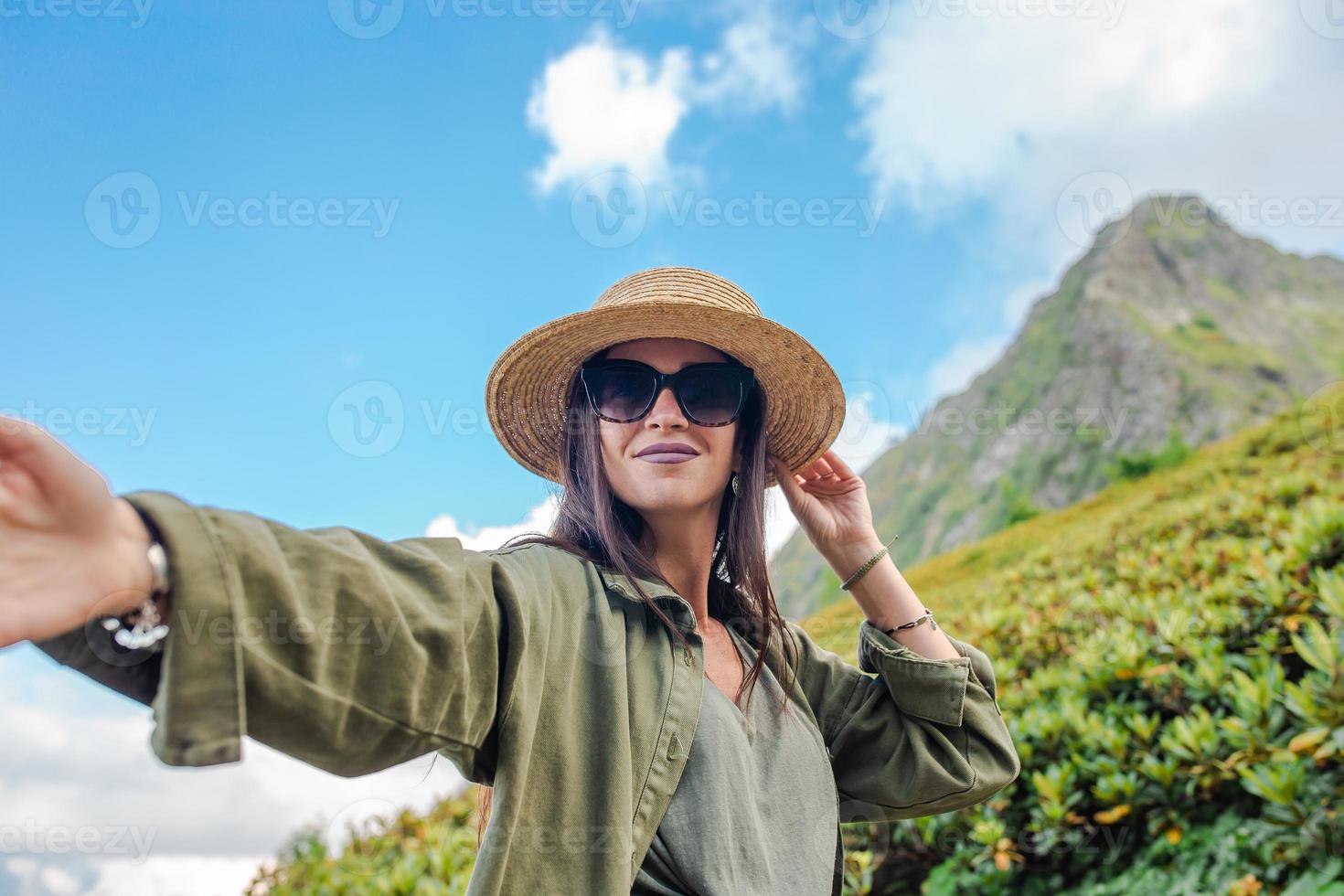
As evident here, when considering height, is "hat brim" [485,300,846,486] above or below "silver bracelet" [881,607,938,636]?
above

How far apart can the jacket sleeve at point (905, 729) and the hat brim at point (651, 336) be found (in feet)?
2.02

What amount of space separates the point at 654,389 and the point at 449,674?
3.80 ft

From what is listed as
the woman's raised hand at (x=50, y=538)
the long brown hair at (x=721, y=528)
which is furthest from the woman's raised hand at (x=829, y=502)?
the woman's raised hand at (x=50, y=538)

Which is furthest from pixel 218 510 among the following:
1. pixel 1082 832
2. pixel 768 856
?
pixel 1082 832

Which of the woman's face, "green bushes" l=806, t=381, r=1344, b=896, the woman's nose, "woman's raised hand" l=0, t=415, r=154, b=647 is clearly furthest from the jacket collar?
"green bushes" l=806, t=381, r=1344, b=896

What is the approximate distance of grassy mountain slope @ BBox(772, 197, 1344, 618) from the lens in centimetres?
7206

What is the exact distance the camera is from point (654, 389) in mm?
2436

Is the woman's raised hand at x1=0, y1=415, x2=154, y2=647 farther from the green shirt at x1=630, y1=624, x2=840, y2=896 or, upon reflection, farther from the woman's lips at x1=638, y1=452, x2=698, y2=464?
the woman's lips at x1=638, y1=452, x2=698, y2=464

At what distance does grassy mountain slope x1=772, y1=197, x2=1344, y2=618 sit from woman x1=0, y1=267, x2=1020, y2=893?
62.6 metres

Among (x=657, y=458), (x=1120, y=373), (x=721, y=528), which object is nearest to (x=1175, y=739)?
(x=721, y=528)

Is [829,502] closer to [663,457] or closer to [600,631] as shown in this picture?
[663,457]

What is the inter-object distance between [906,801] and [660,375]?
130cm

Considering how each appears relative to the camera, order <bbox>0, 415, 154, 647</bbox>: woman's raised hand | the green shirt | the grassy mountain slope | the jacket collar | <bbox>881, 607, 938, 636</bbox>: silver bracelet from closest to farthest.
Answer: <bbox>0, 415, 154, 647</bbox>: woman's raised hand < the green shirt < the jacket collar < <bbox>881, 607, 938, 636</bbox>: silver bracelet < the grassy mountain slope

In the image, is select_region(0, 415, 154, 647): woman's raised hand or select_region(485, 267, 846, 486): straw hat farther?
select_region(485, 267, 846, 486): straw hat
